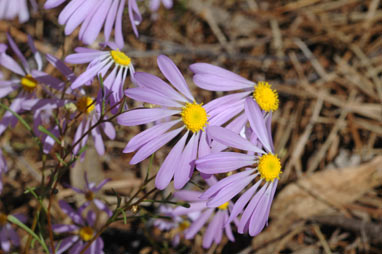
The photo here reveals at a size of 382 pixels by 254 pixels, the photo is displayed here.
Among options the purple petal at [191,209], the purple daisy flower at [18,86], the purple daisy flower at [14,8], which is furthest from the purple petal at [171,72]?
the purple daisy flower at [14,8]

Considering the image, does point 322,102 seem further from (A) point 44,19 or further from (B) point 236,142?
(A) point 44,19

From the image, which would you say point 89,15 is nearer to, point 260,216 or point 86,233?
point 260,216

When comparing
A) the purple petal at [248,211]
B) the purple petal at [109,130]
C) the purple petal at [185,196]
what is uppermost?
the purple petal at [109,130]

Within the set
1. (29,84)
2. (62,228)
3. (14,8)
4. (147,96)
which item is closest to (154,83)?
(147,96)

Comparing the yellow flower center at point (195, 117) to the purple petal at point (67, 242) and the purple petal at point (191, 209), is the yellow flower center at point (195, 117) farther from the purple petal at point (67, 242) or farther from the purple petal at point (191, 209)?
the purple petal at point (67, 242)

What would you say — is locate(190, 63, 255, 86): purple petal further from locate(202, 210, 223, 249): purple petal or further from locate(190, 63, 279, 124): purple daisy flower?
locate(202, 210, 223, 249): purple petal

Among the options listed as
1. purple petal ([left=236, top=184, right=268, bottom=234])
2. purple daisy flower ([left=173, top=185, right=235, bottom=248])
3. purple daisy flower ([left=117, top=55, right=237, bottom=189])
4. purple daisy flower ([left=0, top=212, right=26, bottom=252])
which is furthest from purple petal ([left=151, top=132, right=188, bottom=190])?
purple daisy flower ([left=0, top=212, right=26, bottom=252])

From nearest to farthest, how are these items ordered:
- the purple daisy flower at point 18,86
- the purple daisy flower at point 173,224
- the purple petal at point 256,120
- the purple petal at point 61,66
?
the purple petal at point 256,120, the purple petal at point 61,66, the purple daisy flower at point 18,86, the purple daisy flower at point 173,224

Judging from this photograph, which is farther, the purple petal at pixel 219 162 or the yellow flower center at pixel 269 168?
the yellow flower center at pixel 269 168
